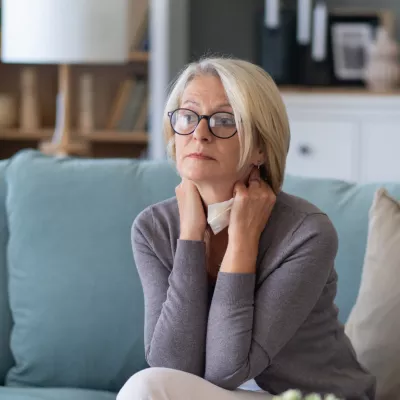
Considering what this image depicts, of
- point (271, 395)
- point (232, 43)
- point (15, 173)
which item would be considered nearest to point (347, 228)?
point (271, 395)

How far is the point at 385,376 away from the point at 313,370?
0.73ft

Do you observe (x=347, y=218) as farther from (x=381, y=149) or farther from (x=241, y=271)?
(x=381, y=149)

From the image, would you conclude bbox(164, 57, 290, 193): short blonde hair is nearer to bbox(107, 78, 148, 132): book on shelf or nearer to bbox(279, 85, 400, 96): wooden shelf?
bbox(279, 85, 400, 96): wooden shelf

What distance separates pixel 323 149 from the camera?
12.2 ft

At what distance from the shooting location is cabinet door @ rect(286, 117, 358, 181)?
3688mm

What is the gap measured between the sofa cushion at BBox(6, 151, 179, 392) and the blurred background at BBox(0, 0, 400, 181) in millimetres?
1123

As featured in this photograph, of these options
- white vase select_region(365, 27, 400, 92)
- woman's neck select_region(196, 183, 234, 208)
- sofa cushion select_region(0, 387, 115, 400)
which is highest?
white vase select_region(365, 27, 400, 92)

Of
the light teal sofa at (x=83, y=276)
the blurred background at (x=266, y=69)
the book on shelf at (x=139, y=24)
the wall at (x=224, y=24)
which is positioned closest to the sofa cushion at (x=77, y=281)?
the light teal sofa at (x=83, y=276)

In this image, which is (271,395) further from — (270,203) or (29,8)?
(29,8)

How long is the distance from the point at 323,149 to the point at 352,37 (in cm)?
59

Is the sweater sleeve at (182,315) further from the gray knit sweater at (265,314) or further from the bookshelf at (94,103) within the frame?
the bookshelf at (94,103)

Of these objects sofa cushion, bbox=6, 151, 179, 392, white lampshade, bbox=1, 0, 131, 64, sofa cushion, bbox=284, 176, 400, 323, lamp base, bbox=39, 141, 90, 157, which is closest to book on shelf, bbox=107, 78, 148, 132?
lamp base, bbox=39, 141, 90, 157

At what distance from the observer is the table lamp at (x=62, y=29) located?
2.92 metres

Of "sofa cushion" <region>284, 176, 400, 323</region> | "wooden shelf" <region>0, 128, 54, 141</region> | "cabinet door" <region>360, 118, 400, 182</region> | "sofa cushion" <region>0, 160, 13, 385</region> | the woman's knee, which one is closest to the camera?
the woman's knee
